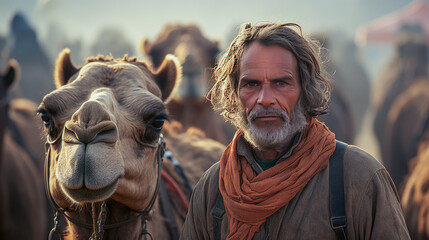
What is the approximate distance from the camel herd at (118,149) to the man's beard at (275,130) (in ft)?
1.80

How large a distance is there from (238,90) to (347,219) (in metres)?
0.92

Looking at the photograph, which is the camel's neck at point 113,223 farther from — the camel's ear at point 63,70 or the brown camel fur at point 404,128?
the brown camel fur at point 404,128

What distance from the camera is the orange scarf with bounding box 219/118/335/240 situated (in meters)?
2.53

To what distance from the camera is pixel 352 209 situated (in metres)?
2.44

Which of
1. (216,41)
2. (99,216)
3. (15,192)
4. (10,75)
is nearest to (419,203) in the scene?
(216,41)

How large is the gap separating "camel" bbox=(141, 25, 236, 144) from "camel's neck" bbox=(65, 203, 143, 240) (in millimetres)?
3443

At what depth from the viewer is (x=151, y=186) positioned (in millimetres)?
2980

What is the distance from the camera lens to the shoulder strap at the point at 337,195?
7.86 ft

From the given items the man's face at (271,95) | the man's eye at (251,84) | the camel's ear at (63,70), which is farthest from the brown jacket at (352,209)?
the camel's ear at (63,70)

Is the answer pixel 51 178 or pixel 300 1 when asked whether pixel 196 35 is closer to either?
pixel 51 178

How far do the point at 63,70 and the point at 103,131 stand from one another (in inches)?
43.0

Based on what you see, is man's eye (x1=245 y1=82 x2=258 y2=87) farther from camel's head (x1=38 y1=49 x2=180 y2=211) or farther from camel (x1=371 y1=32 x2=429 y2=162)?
camel (x1=371 y1=32 x2=429 y2=162)

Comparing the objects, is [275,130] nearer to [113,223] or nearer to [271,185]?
[271,185]

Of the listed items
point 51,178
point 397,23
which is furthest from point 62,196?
point 397,23
